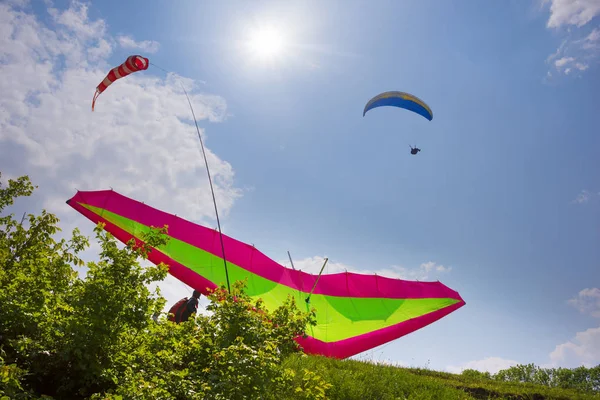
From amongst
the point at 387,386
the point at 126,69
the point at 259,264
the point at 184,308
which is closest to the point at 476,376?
the point at 387,386

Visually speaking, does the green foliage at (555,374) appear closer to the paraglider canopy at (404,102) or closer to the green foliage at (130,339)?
the paraglider canopy at (404,102)

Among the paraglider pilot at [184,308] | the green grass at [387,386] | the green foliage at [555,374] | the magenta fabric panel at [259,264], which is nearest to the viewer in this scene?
the green grass at [387,386]

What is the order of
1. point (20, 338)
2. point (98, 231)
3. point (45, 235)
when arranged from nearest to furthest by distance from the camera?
point (20, 338) → point (98, 231) → point (45, 235)

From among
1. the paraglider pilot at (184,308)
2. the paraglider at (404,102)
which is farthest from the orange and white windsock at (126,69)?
the paraglider at (404,102)

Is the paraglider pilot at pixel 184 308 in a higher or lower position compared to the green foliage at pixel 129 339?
higher

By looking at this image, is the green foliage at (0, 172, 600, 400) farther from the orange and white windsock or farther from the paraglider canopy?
the paraglider canopy

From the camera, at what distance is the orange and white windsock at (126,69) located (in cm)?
1216

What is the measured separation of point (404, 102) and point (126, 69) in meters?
12.5

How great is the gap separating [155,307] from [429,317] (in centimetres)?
1151

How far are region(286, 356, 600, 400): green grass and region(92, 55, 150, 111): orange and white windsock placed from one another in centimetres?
1030

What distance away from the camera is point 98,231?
4871 millimetres

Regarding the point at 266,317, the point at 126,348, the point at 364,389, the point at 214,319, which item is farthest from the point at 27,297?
the point at 364,389

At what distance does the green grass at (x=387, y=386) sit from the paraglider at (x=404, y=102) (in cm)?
1273

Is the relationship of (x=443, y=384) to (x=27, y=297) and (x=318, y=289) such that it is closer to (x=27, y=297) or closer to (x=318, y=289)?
(x=318, y=289)
